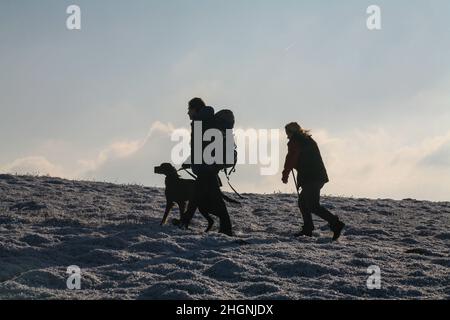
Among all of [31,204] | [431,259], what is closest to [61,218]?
[31,204]

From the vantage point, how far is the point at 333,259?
9.97 m

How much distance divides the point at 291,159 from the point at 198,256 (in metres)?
3.81

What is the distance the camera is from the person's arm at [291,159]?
12.4 m

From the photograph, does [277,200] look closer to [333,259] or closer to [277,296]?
[333,259]

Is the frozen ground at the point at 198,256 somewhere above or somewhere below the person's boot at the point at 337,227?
below

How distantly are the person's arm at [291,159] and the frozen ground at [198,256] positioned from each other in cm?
134

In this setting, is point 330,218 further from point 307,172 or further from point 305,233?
point 307,172

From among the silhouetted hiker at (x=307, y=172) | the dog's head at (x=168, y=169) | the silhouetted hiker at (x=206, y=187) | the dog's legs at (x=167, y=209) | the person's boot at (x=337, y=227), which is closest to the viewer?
the silhouetted hiker at (x=206, y=187)

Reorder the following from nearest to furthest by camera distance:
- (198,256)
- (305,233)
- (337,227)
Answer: (198,256) < (337,227) < (305,233)

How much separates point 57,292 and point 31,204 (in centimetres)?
814

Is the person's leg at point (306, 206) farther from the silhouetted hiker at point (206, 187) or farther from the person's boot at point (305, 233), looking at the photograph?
the silhouetted hiker at point (206, 187)

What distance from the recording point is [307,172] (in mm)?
12430

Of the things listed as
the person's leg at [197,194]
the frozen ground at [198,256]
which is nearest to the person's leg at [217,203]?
the person's leg at [197,194]

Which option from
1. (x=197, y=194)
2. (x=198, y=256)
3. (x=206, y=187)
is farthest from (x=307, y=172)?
(x=198, y=256)
